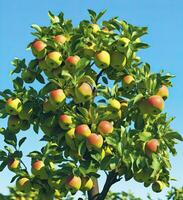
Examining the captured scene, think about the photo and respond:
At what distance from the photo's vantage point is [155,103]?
25.9 ft

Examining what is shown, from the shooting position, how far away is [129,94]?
841 centimetres

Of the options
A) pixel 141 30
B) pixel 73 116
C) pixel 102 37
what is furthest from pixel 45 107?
pixel 141 30

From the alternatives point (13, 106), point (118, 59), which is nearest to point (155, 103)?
point (118, 59)

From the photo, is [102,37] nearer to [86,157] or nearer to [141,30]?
[141,30]

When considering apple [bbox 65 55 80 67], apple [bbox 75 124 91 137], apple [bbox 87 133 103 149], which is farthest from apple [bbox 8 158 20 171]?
apple [bbox 65 55 80 67]

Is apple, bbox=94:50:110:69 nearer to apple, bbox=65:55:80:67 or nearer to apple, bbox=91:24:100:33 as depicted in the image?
apple, bbox=65:55:80:67

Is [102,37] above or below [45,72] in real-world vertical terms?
above

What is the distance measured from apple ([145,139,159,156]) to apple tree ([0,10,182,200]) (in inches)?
0.4

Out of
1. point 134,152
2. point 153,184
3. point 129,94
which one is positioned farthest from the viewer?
point 153,184

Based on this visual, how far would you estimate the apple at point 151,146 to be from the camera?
25.7ft

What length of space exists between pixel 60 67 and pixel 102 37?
0.96 meters

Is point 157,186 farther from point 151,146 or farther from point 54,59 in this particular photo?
point 54,59

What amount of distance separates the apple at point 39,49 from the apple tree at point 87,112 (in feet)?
0.06

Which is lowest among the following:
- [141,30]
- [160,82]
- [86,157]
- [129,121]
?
[86,157]
